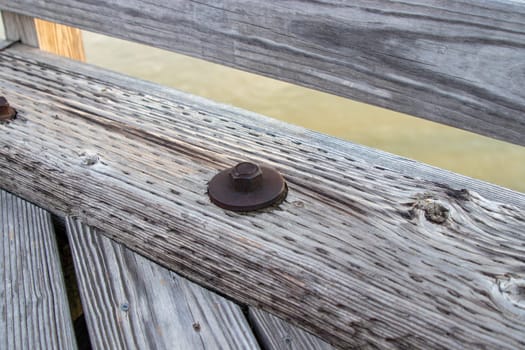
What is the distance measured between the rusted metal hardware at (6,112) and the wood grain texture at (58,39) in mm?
754

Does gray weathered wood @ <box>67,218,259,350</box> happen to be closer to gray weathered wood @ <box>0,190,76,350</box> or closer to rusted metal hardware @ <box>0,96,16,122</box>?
gray weathered wood @ <box>0,190,76,350</box>

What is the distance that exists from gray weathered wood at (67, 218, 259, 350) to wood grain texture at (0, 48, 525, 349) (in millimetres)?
34

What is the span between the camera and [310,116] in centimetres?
552

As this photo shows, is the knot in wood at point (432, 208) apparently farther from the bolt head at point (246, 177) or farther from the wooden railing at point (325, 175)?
the bolt head at point (246, 177)

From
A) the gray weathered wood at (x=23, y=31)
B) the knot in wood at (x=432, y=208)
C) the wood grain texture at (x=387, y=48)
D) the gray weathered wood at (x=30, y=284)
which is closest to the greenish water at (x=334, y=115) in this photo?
the gray weathered wood at (x=23, y=31)

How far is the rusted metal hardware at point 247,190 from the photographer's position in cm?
119

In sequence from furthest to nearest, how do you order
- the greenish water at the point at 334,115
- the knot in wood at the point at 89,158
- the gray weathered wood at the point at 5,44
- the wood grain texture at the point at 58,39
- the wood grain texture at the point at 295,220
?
the greenish water at the point at 334,115 → the wood grain texture at the point at 58,39 → the gray weathered wood at the point at 5,44 → the knot in wood at the point at 89,158 → the wood grain texture at the point at 295,220

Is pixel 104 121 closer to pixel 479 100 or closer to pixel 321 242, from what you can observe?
pixel 321 242

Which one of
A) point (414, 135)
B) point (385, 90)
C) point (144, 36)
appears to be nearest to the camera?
point (385, 90)

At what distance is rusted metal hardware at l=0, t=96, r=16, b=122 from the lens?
152 centimetres

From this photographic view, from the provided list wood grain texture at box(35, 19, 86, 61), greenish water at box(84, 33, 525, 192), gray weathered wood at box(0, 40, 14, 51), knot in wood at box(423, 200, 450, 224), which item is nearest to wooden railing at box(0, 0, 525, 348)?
knot in wood at box(423, 200, 450, 224)

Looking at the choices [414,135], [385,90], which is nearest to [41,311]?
[385,90]

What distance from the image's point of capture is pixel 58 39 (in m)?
2.39

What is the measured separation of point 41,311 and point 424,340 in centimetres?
70
